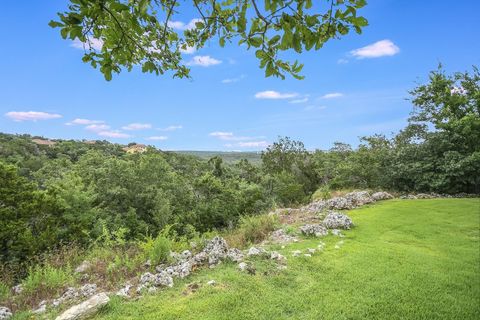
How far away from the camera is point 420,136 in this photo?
17688mm

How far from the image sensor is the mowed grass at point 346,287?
4.10 meters

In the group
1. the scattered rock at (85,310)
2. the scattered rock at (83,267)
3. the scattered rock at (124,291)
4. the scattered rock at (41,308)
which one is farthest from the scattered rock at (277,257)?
the scattered rock at (41,308)

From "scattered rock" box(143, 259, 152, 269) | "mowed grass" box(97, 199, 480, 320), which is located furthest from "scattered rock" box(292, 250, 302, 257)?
"scattered rock" box(143, 259, 152, 269)

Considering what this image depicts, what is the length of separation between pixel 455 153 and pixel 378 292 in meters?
13.8

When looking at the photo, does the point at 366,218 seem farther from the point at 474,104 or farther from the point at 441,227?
the point at 474,104

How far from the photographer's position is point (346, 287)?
4930mm

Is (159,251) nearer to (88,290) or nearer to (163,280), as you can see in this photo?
(163,280)

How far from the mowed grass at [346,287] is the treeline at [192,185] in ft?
16.2

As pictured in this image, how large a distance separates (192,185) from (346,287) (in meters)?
18.8

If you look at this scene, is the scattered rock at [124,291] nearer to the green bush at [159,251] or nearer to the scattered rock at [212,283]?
the green bush at [159,251]

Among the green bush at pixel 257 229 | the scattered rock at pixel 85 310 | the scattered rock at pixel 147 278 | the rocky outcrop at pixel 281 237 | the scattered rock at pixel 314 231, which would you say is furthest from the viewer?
the green bush at pixel 257 229

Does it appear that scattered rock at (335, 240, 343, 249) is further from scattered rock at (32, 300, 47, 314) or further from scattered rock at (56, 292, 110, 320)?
scattered rock at (32, 300, 47, 314)

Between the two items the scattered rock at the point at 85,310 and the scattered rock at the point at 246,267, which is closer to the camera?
the scattered rock at the point at 85,310

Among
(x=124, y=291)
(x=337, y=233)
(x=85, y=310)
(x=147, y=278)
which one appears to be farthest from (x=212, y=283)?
(x=337, y=233)
